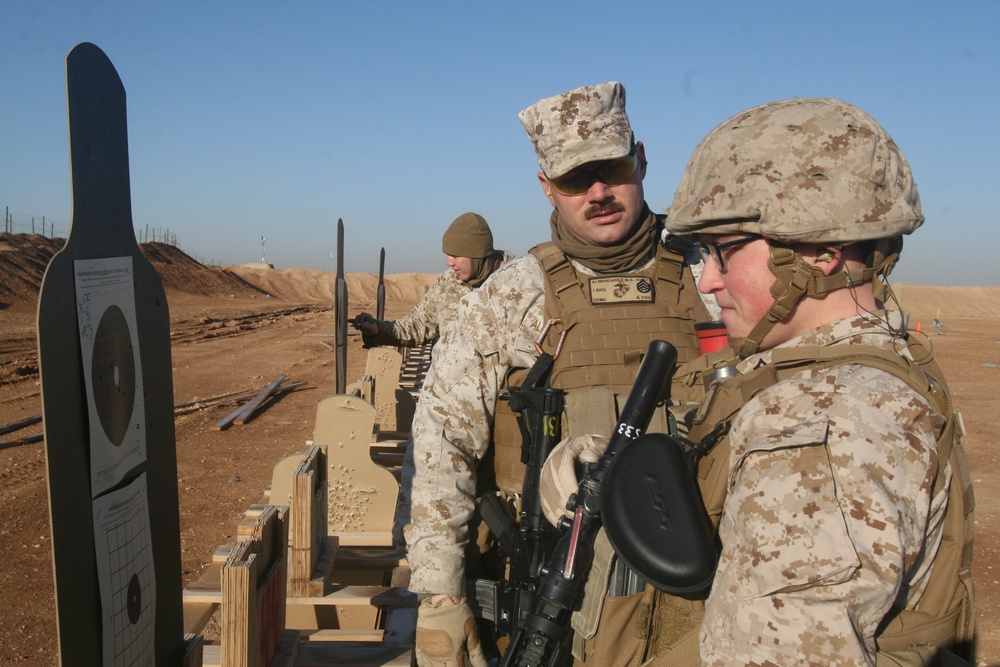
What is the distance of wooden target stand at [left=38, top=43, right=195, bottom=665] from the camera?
→ 1.48 m

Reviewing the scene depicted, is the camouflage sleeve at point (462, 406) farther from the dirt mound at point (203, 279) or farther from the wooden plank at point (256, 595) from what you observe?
the dirt mound at point (203, 279)

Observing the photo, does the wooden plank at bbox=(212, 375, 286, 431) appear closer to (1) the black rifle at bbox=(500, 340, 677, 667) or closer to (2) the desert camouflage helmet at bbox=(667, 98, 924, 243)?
(1) the black rifle at bbox=(500, 340, 677, 667)

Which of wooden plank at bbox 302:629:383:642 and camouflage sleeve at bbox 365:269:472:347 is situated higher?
camouflage sleeve at bbox 365:269:472:347

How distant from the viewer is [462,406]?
2586 mm

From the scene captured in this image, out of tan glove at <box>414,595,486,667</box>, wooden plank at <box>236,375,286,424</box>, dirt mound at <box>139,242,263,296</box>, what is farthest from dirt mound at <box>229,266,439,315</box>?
tan glove at <box>414,595,486,667</box>

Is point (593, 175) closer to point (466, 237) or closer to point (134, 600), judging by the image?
point (134, 600)

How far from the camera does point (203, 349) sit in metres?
18.8

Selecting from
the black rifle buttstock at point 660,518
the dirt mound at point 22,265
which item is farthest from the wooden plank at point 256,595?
the dirt mound at point 22,265

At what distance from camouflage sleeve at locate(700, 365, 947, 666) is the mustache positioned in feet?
4.77

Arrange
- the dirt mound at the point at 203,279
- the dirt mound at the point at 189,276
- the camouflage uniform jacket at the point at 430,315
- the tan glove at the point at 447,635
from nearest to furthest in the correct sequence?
1. the tan glove at the point at 447,635
2. the camouflage uniform jacket at the point at 430,315
3. the dirt mound at the point at 203,279
4. the dirt mound at the point at 189,276

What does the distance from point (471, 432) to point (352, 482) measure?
2.49 meters

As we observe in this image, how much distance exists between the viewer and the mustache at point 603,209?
264 cm

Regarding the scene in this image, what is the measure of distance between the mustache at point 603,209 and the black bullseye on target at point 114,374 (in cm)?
145

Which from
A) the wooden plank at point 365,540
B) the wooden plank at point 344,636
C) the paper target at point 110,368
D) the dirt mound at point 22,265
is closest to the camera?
the paper target at point 110,368
